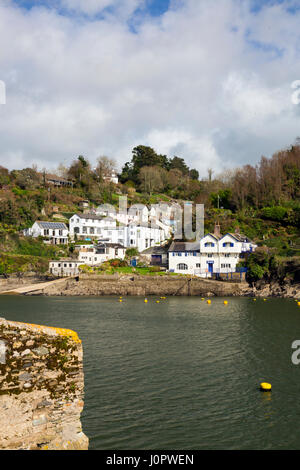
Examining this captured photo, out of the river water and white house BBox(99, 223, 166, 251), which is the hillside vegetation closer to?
white house BBox(99, 223, 166, 251)

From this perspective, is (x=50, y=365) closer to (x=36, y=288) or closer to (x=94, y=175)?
(x=36, y=288)

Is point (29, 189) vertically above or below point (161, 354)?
above

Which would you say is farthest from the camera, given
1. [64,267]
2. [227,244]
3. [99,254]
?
[99,254]

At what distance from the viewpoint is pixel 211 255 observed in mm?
72625

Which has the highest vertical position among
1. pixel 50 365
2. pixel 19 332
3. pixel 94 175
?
pixel 94 175

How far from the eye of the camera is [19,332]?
38.6ft

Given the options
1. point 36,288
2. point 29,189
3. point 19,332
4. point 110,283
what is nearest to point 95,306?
point 110,283

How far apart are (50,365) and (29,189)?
11700cm

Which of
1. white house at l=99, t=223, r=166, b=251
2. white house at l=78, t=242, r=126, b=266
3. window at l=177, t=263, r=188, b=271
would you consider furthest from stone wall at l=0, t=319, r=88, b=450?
white house at l=99, t=223, r=166, b=251

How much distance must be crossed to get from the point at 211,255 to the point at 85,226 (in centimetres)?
4321

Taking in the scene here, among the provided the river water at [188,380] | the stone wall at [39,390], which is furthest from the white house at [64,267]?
the stone wall at [39,390]

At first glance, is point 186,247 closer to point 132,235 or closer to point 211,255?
point 211,255

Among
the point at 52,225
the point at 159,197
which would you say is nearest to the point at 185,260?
the point at 52,225
